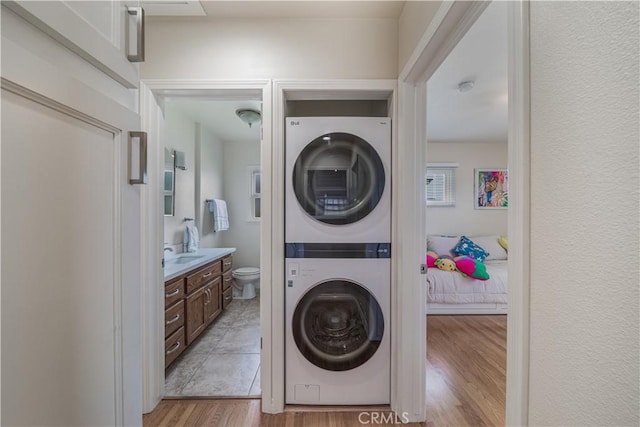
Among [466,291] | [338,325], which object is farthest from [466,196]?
[338,325]

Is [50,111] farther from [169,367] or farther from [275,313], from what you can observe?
[169,367]

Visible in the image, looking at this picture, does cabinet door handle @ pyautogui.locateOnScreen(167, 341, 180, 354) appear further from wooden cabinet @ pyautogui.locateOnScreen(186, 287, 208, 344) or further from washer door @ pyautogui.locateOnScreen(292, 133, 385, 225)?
washer door @ pyautogui.locateOnScreen(292, 133, 385, 225)

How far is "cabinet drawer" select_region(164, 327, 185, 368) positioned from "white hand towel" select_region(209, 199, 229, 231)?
6.13 feet

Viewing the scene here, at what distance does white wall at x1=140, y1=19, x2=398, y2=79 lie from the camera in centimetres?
173

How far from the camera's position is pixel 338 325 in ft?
5.70

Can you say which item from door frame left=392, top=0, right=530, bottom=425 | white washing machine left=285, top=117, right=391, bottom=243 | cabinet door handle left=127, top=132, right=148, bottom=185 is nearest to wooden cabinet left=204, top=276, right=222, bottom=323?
white washing machine left=285, top=117, right=391, bottom=243

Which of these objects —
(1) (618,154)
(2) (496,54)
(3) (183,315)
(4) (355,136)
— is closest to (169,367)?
(3) (183,315)

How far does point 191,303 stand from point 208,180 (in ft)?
6.98

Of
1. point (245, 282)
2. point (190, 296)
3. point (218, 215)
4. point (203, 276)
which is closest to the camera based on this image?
point (190, 296)

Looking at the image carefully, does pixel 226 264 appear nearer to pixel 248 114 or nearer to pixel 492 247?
pixel 248 114

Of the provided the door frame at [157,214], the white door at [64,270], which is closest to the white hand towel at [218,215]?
the door frame at [157,214]

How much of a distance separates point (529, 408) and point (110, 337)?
1.05 m

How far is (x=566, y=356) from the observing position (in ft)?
1.84

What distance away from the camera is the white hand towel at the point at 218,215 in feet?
13.0
